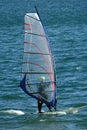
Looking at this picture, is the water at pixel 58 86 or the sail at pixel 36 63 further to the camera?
the sail at pixel 36 63

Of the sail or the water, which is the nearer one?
the water

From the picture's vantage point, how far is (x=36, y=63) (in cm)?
3269

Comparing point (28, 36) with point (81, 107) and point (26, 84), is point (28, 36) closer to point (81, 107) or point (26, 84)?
point (26, 84)

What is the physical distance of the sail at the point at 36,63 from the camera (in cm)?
3228

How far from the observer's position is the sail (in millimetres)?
32281

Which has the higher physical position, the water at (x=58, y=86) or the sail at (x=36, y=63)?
the sail at (x=36, y=63)

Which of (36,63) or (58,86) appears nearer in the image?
(36,63)

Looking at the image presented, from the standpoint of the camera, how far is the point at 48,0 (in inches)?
7618

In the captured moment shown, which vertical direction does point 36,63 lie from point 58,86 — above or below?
above

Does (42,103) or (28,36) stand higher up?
(28,36)

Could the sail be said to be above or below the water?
above

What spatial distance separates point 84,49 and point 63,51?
2345mm

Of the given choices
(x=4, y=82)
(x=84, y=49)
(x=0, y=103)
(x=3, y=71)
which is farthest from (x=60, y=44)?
(x=0, y=103)

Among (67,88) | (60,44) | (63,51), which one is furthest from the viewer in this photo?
(60,44)
